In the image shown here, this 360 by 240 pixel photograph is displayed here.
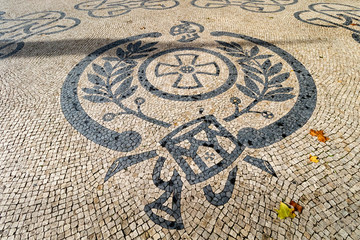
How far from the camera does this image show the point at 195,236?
231 centimetres

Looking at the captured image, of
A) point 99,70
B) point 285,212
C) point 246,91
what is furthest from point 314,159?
point 99,70

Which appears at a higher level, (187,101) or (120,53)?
(120,53)

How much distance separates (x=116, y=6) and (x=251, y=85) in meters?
6.66

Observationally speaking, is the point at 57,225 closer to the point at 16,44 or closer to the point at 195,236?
the point at 195,236

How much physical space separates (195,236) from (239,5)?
26.2 ft

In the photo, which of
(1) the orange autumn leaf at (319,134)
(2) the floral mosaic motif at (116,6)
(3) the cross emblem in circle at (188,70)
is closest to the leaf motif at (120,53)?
(3) the cross emblem in circle at (188,70)

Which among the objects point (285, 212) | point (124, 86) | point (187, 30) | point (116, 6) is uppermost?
point (116, 6)

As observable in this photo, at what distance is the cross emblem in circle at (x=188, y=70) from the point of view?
14.3 feet

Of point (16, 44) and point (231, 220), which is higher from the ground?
point (16, 44)

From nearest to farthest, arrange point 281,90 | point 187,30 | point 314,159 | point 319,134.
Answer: point 314,159 → point 319,134 → point 281,90 → point 187,30

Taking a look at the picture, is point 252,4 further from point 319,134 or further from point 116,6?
point 319,134

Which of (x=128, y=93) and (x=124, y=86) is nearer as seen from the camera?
(x=128, y=93)

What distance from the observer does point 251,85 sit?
4.23 meters

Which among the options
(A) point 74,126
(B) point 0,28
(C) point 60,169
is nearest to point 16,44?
(B) point 0,28
